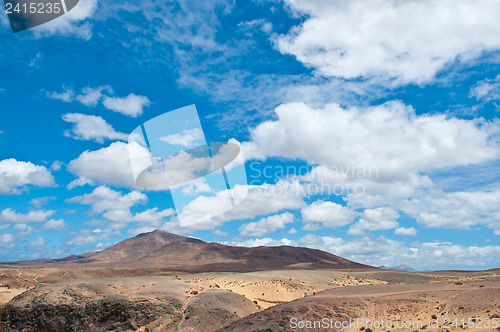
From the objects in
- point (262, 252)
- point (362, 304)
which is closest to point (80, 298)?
point (362, 304)

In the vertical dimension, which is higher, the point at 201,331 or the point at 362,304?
the point at 362,304

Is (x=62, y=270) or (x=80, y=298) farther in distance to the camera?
(x=62, y=270)

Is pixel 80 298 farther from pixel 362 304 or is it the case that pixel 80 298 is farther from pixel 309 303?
pixel 362 304

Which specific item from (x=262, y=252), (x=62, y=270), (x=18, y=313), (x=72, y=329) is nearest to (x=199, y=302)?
(x=72, y=329)

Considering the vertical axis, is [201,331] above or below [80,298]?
below

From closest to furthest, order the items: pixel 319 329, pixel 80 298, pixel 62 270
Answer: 1. pixel 319 329
2. pixel 80 298
3. pixel 62 270

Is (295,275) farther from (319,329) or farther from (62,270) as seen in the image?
(62,270)

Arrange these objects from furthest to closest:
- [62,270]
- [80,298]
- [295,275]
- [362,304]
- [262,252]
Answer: [262,252]
[62,270]
[295,275]
[80,298]
[362,304]

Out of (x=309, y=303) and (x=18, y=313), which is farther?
(x=18, y=313)

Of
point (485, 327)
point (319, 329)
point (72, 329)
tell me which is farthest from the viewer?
point (72, 329)
